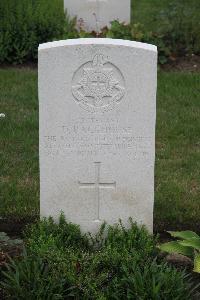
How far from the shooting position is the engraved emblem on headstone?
15.2ft

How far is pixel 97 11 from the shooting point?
33.7 feet

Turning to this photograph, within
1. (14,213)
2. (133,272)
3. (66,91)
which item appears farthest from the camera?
(14,213)

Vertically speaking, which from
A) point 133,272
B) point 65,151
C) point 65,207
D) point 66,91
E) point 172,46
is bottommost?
point 133,272

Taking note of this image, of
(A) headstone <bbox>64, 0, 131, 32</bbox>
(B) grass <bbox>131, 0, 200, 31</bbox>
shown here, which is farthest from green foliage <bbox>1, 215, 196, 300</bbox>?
(B) grass <bbox>131, 0, 200, 31</bbox>

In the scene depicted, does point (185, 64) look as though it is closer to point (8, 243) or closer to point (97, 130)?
point (97, 130)

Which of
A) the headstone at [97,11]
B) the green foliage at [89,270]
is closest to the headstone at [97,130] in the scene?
the green foliage at [89,270]

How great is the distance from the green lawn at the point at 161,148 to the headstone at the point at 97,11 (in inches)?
55.2

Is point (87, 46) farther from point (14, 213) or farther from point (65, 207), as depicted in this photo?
point (14, 213)

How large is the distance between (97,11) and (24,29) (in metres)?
1.25

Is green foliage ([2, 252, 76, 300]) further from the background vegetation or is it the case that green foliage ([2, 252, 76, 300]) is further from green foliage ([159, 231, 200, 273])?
the background vegetation

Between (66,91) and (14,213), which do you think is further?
(14,213)

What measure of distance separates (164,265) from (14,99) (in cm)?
424

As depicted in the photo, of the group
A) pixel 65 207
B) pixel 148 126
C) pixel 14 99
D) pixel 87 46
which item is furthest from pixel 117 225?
pixel 14 99

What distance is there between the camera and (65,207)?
4.89 metres
